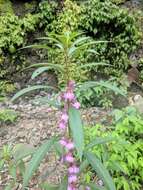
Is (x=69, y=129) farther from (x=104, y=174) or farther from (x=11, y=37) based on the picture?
(x=11, y=37)

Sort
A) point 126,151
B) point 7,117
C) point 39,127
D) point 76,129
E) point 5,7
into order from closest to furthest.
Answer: point 76,129 → point 126,151 → point 39,127 → point 7,117 → point 5,7

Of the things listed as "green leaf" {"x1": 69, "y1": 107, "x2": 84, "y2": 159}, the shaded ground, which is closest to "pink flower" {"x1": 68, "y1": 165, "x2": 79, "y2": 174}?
"green leaf" {"x1": 69, "y1": 107, "x2": 84, "y2": 159}

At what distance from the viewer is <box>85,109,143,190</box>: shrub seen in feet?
11.3

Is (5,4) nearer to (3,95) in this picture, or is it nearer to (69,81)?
(3,95)

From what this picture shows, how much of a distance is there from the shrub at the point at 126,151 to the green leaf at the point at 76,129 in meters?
0.96

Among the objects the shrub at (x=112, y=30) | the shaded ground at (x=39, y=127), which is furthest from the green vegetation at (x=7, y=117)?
the shrub at (x=112, y=30)

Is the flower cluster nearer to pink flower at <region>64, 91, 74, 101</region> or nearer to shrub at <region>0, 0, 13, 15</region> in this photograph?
pink flower at <region>64, 91, 74, 101</region>

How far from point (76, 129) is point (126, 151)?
4.74ft

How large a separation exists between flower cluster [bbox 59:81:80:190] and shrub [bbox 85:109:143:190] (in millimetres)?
720

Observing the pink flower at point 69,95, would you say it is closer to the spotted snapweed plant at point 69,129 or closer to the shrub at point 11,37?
the spotted snapweed plant at point 69,129

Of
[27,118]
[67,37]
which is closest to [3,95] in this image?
[27,118]

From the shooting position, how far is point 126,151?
11.8 feet

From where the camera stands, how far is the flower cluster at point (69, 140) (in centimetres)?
232

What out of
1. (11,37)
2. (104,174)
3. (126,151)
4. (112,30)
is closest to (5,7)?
(11,37)
